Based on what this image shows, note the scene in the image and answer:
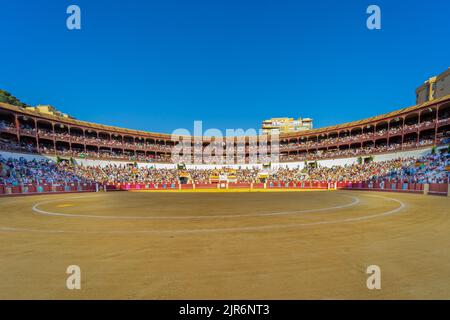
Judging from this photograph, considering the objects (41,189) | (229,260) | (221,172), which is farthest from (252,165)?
(229,260)

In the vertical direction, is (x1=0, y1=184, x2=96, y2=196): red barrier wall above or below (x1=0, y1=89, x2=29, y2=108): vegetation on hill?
below

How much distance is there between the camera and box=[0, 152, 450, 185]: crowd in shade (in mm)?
31688

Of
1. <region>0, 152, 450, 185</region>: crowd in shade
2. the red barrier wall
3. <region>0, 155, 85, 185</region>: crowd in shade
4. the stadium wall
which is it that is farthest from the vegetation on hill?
the red barrier wall

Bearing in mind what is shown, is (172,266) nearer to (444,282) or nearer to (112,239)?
(112,239)

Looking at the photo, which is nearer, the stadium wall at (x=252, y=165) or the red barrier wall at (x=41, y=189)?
the red barrier wall at (x=41, y=189)

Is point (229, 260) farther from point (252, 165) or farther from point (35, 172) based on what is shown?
point (252, 165)

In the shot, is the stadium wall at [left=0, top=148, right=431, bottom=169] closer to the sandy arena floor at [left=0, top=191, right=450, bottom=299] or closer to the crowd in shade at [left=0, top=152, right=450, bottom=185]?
the crowd in shade at [left=0, top=152, right=450, bottom=185]

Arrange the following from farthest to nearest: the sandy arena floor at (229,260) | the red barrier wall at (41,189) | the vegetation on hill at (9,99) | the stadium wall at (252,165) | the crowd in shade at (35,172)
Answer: the vegetation on hill at (9,99) → the stadium wall at (252,165) → the crowd in shade at (35,172) → the red barrier wall at (41,189) → the sandy arena floor at (229,260)

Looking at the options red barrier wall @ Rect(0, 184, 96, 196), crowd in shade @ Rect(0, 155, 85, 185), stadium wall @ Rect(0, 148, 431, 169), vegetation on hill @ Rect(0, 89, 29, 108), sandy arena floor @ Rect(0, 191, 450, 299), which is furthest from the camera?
vegetation on hill @ Rect(0, 89, 29, 108)

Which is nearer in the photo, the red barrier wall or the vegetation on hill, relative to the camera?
the red barrier wall

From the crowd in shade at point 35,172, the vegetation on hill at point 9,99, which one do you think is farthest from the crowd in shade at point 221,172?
the vegetation on hill at point 9,99

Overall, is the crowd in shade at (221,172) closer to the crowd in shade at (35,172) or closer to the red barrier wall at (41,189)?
the crowd in shade at (35,172)

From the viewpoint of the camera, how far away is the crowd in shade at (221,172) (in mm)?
31688
